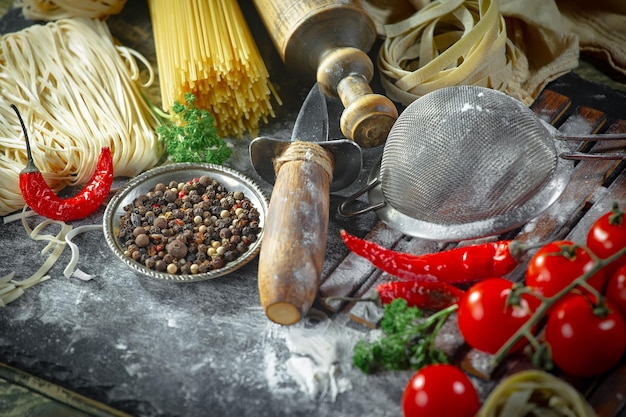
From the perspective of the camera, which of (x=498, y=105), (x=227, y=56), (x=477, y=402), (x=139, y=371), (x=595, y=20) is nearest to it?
(x=477, y=402)

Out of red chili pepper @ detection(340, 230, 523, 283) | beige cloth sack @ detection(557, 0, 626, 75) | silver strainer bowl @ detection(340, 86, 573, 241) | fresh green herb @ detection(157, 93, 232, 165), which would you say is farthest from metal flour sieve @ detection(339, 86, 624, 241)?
beige cloth sack @ detection(557, 0, 626, 75)

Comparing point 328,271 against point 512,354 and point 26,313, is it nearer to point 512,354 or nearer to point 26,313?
point 512,354

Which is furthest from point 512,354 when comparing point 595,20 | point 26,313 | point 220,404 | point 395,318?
point 595,20

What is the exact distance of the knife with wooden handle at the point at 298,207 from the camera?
2225 millimetres

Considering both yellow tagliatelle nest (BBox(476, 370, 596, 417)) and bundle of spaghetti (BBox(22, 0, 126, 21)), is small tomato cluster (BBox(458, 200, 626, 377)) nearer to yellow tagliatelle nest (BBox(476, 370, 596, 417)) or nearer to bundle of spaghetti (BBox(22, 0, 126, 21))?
yellow tagliatelle nest (BBox(476, 370, 596, 417))

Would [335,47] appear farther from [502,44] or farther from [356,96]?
[502,44]

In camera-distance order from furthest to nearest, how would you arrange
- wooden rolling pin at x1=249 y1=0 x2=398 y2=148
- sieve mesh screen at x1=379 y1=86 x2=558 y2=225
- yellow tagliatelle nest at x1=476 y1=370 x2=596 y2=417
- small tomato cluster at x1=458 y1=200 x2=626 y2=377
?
1. wooden rolling pin at x1=249 y1=0 x2=398 y2=148
2. sieve mesh screen at x1=379 y1=86 x2=558 y2=225
3. small tomato cluster at x1=458 y1=200 x2=626 y2=377
4. yellow tagliatelle nest at x1=476 y1=370 x2=596 y2=417

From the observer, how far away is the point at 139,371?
2.36 meters

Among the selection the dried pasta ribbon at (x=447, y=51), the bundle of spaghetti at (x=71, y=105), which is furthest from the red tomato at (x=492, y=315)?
the bundle of spaghetti at (x=71, y=105)

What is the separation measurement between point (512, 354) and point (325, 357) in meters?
0.59

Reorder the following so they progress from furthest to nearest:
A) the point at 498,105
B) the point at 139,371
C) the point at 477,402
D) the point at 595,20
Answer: the point at 595,20, the point at 498,105, the point at 139,371, the point at 477,402

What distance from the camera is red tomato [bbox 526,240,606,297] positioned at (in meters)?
2.11

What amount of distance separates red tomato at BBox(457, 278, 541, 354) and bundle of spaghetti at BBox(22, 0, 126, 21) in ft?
8.42

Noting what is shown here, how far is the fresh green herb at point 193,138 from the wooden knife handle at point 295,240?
19.2 inches
